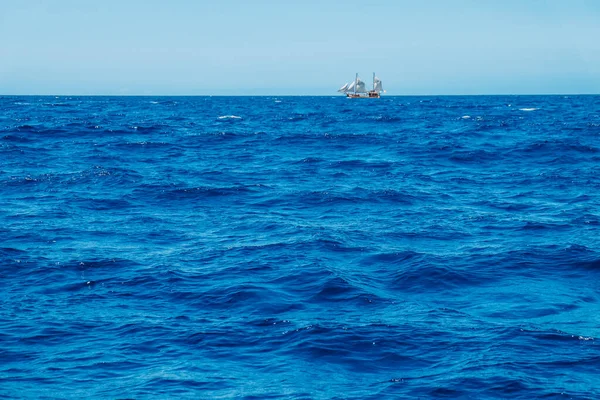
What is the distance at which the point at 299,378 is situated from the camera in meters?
11.1

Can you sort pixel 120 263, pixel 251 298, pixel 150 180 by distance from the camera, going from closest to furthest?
pixel 251 298, pixel 120 263, pixel 150 180

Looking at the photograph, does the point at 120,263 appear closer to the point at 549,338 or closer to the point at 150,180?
the point at 549,338

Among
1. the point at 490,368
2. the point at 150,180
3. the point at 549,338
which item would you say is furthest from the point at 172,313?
the point at 150,180

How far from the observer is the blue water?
1120 cm

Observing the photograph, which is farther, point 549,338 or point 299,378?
point 549,338

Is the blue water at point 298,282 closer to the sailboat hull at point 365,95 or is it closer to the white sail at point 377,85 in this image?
the sailboat hull at point 365,95

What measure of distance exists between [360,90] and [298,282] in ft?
568

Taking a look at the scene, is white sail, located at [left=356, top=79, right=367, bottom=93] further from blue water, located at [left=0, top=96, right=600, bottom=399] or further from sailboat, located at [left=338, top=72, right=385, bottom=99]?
blue water, located at [left=0, top=96, right=600, bottom=399]

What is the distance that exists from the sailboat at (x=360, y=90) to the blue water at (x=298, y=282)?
486 ft

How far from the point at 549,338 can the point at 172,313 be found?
8.12 metres

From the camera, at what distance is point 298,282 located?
662 inches

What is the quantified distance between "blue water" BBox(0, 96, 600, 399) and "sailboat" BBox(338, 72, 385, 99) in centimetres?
14810

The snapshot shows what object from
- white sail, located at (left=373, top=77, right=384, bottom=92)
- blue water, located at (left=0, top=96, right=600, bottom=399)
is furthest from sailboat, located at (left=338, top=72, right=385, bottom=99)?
blue water, located at (left=0, top=96, right=600, bottom=399)

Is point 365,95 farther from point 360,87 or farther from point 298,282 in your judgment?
point 298,282
